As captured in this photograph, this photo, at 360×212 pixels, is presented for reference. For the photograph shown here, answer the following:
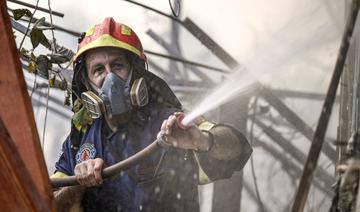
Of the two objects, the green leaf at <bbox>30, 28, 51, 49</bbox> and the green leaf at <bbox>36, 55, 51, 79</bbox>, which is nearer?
the green leaf at <bbox>30, 28, 51, 49</bbox>

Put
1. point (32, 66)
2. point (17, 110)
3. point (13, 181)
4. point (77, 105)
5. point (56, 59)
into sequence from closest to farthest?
point (13, 181), point (17, 110), point (32, 66), point (56, 59), point (77, 105)

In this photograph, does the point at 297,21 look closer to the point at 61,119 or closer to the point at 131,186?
the point at 131,186

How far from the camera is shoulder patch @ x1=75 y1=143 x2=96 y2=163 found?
3.92 metres

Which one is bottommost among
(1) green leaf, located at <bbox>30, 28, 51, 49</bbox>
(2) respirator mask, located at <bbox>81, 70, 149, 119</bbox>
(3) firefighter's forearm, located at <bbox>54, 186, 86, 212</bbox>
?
(3) firefighter's forearm, located at <bbox>54, 186, 86, 212</bbox>

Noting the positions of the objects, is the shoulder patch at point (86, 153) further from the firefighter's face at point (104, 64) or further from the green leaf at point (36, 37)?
the green leaf at point (36, 37)

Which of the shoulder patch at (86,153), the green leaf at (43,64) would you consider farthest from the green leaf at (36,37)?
the shoulder patch at (86,153)

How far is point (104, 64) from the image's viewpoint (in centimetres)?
413

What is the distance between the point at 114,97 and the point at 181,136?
0.94 m

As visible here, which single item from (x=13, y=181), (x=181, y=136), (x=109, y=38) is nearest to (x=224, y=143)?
(x=181, y=136)

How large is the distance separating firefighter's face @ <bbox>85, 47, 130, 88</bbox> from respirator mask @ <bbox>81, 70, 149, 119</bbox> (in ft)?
0.59

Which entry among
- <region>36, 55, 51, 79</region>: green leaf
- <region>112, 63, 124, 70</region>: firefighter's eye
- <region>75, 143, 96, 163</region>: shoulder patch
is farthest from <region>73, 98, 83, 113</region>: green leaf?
<region>36, 55, 51, 79</region>: green leaf

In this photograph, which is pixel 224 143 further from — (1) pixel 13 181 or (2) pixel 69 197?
(1) pixel 13 181

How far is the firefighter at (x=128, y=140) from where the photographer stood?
147 inches

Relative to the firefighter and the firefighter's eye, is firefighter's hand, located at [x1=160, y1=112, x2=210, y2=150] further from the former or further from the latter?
the firefighter's eye
